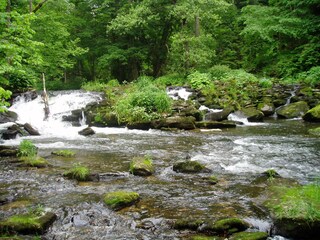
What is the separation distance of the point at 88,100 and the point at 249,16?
570 inches

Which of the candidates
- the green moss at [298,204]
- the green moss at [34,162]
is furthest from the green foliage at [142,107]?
the green moss at [298,204]

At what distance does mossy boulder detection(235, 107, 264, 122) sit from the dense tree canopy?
6177 millimetres

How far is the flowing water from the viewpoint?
5.48 meters

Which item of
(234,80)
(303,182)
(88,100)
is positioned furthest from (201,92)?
(303,182)

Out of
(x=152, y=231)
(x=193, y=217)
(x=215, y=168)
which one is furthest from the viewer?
(x=215, y=168)

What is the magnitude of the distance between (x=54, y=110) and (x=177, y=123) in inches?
306

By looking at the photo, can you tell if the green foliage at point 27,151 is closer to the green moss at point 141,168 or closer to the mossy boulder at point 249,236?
the green moss at point 141,168

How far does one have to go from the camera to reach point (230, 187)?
7.01 meters

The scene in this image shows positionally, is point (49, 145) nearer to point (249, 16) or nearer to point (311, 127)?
point (311, 127)

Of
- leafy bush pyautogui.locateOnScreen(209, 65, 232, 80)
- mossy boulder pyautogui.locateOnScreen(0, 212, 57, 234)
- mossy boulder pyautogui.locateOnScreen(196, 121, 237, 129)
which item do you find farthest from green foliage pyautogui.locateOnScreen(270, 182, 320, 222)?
leafy bush pyautogui.locateOnScreen(209, 65, 232, 80)

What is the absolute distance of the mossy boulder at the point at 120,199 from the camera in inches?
237

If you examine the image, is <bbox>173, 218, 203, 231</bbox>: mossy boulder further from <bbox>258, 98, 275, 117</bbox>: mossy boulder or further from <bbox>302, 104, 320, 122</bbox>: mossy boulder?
<bbox>258, 98, 275, 117</bbox>: mossy boulder

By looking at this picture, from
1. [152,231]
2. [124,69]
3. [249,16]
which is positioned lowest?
[152,231]

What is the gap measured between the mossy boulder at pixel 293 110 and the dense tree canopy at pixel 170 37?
404cm
